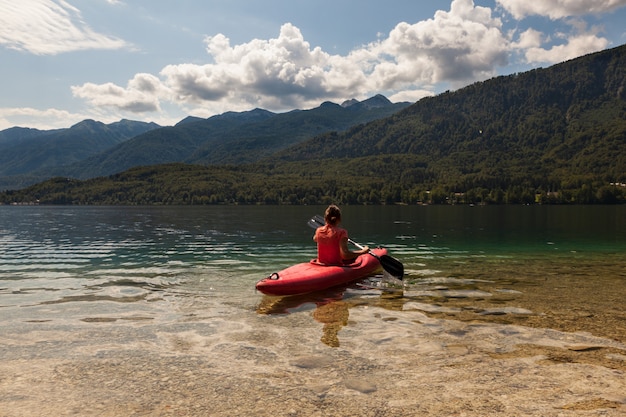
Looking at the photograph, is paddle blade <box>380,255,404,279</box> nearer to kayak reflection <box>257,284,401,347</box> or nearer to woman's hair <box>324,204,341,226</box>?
kayak reflection <box>257,284,401,347</box>

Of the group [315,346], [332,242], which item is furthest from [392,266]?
[315,346]

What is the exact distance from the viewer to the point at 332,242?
16.7m

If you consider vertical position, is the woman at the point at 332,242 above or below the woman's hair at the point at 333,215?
below

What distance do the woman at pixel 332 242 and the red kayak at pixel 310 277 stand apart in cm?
36

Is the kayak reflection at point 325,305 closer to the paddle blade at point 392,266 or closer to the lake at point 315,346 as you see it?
the lake at point 315,346

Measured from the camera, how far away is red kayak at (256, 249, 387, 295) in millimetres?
14672

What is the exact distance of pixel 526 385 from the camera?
7309mm

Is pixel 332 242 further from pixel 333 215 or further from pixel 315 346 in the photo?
pixel 315 346

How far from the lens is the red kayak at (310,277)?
14672mm

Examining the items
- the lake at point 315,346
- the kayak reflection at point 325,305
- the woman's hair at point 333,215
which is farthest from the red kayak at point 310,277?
the woman's hair at point 333,215


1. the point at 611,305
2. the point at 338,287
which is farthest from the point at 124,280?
the point at 611,305

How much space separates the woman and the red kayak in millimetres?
362

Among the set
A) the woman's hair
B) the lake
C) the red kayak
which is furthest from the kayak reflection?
the woman's hair

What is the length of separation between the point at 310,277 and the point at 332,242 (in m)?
1.87
